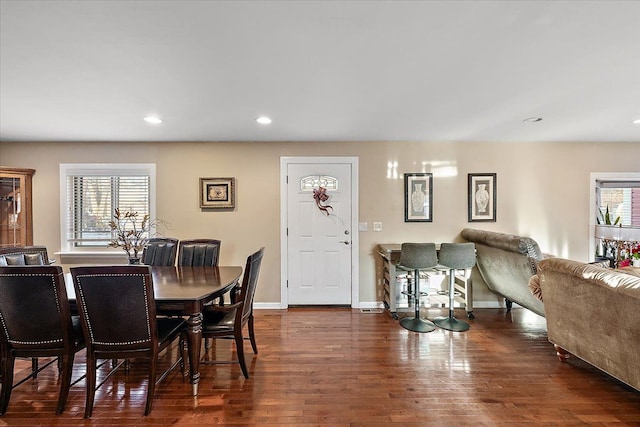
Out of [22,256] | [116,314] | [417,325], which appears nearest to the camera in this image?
[116,314]

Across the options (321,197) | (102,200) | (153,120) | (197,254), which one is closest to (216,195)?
(197,254)

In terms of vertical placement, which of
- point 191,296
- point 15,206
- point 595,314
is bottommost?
point 595,314

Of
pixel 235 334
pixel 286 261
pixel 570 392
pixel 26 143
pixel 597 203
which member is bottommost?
pixel 570 392

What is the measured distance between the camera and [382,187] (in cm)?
404

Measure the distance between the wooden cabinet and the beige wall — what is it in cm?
22

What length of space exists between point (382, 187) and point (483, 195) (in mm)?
1396

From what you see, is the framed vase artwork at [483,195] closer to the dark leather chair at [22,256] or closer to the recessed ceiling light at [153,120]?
the recessed ceiling light at [153,120]

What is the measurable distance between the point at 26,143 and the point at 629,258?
7.68 metres

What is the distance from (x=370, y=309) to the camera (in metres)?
3.94

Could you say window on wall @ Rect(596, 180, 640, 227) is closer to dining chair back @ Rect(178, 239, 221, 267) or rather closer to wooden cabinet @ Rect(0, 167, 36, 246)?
dining chair back @ Rect(178, 239, 221, 267)

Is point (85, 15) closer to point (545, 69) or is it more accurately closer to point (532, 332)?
point (545, 69)

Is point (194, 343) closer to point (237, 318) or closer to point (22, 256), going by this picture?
point (237, 318)

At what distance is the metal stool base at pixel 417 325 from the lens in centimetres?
323

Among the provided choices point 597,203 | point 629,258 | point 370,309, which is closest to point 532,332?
point 629,258
